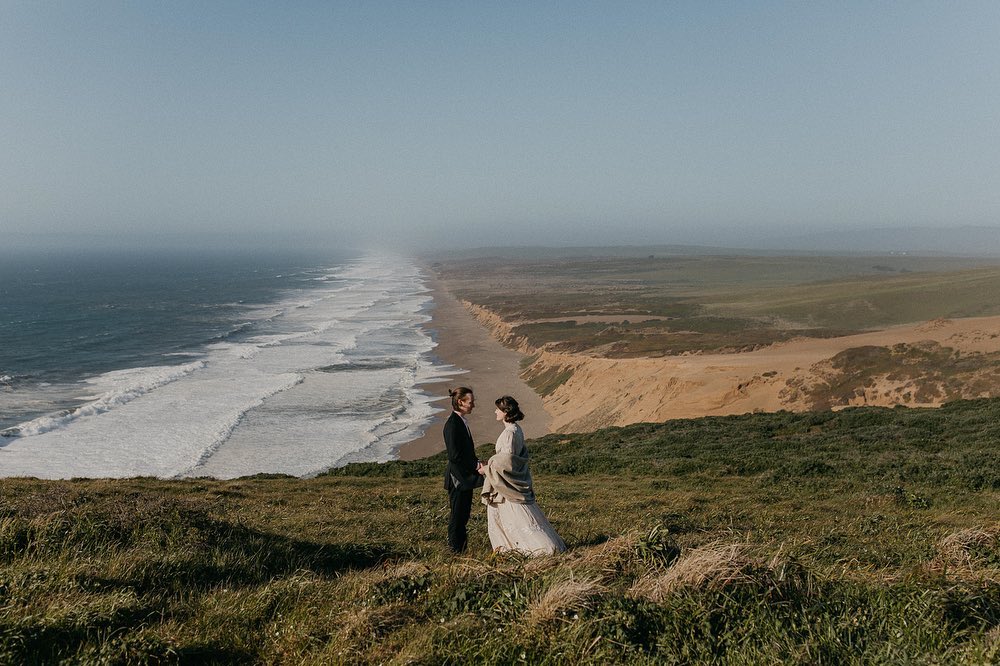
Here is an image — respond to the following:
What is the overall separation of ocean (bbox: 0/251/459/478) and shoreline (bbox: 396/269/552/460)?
1153mm

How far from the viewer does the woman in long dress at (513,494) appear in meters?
6.41

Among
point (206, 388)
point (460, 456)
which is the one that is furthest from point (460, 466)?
point (206, 388)

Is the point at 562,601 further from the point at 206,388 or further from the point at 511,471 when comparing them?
the point at 206,388

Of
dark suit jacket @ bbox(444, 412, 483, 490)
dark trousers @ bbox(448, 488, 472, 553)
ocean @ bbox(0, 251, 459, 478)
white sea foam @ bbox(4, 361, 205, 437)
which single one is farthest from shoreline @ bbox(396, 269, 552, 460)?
dark suit jacket @ bbox(444, 412, 483, 490)

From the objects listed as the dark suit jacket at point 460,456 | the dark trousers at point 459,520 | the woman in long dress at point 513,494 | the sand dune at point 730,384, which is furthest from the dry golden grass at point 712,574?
the sand dune at point 730,384

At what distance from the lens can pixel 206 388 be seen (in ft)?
145

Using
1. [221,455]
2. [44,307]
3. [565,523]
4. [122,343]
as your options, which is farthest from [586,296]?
[565,523]

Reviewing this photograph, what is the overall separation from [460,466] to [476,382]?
141 ft

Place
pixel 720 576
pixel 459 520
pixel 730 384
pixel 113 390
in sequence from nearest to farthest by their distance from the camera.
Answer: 1. pixel 720 576
2. pixel 459 520
3. pixel 730 384
4. pixel 113 390

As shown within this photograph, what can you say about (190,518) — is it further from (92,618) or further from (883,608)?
(883,608)

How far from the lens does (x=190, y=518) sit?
750 cm

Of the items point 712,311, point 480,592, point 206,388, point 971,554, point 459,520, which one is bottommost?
point 206,388

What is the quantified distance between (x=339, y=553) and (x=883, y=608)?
5.00m

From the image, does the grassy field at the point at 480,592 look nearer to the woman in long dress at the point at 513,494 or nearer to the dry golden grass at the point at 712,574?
the dry golden grass at the point at 712,574
